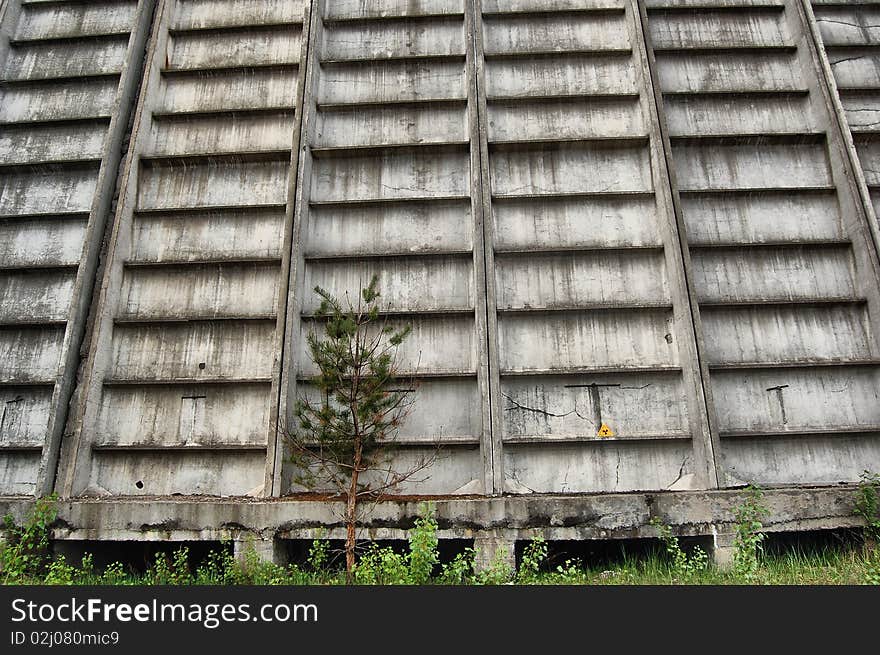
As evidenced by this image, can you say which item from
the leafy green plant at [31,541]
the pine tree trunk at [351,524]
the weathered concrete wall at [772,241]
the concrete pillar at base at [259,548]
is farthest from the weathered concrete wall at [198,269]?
the weathered concrete wall at [772,241]

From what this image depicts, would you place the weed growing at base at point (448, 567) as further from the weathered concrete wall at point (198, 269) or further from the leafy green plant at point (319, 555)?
the weathered concrete wall at point (198, 269)

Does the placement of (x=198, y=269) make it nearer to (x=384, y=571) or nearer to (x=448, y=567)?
(x=384, y=571)

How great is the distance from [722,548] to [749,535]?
530 millimetres

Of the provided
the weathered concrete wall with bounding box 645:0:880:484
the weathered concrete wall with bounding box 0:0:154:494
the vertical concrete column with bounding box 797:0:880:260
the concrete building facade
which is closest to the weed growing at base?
the concrete building facade

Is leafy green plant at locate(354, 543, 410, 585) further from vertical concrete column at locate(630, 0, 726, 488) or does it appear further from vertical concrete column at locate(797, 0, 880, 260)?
vertical concrete column at locate(797, 0, 880, 260)

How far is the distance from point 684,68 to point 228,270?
29.9 feet

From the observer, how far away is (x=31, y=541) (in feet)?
24.6

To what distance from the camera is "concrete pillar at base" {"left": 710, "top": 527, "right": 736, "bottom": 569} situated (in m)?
7.30

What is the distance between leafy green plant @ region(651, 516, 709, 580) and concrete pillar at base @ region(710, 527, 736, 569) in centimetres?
13

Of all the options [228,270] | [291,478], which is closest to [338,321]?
[291,478]

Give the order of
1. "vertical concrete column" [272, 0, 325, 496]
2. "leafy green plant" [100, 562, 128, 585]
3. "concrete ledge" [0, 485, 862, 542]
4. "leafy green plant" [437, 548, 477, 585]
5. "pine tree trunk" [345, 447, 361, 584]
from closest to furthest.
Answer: "leafy green plant" [437, 548, 477, 585]
"pine tree trunk" [345, 447, 361, 584]
"leafy green plant" [100, 562, 128, 585]
"concrete ledge" [0, 485, 862, 542]
"vertical concrete column" [272, 0, 325, 496]

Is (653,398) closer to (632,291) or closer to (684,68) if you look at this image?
(632,291)

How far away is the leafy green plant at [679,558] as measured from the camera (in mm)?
6770

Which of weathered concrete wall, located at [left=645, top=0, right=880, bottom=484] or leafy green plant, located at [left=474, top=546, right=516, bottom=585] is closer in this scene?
leafy green plant, located at [left=474, top=546, right=516, bottom=585]
